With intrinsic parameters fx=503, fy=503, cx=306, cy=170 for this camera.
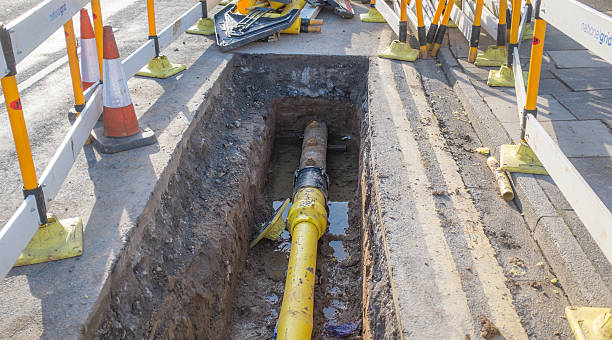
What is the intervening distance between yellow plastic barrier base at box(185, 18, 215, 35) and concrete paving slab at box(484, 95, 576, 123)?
392 centimetres

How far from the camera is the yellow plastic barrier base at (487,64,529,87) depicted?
5.34 metres

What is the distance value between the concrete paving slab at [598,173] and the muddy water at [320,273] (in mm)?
1916

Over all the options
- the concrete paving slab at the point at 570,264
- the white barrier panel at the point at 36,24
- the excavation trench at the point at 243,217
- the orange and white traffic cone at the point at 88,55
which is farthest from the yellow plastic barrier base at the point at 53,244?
the concrete paving slab at the point at 570,264

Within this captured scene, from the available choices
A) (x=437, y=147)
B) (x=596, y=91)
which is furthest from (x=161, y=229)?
(x=596, y=91)

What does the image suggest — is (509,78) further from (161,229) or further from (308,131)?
(161,229)

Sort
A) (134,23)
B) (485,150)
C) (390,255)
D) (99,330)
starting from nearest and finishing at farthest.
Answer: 1. (99,330)
2. (390,255)
3. (485,150)
4. (134,23)

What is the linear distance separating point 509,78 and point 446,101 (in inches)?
30.7

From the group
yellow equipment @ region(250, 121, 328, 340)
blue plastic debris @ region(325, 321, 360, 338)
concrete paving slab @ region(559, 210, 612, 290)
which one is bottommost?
blue plastic debris @ region(325, 321, 360, 338)

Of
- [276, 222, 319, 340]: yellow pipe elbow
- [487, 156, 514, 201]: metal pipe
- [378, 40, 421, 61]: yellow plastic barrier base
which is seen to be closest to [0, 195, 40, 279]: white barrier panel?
[276, 222, 319, 340]: yellow pipe elbow

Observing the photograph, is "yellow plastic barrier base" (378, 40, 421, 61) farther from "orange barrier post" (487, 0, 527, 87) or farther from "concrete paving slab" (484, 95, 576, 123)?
"concrete paving slab" (484, 95, 576, 123)

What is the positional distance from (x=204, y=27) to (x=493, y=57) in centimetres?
389

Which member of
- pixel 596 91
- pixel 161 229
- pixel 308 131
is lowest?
pixel 308 131

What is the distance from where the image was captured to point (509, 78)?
5383 millimetres

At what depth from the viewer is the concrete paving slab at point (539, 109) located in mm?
4625
